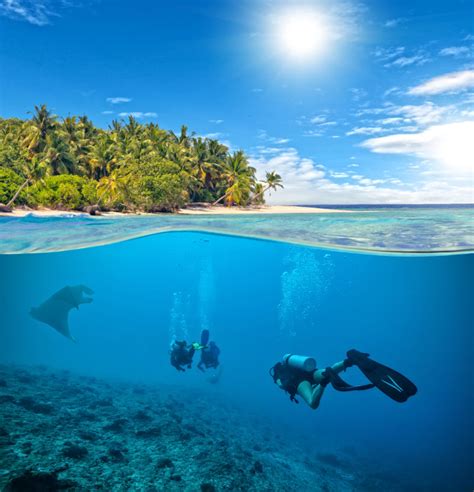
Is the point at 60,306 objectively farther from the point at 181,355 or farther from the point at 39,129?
the point at 39,129

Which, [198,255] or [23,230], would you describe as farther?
[198,255]

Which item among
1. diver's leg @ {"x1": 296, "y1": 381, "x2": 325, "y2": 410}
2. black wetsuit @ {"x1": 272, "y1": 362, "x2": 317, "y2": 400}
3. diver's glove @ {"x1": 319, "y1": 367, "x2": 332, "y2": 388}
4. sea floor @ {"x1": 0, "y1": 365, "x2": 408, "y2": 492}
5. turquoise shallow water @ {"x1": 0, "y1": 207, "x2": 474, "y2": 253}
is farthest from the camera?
turquoise shallow water @ {"x1": 0, "y1": 207, "x2": 474, "y2": 253}

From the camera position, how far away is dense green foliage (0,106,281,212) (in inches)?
857

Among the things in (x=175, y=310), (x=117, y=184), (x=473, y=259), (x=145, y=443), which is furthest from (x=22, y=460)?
(x=175, y=310)

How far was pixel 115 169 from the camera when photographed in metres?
31.4

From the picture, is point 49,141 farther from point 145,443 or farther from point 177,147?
point 145,443

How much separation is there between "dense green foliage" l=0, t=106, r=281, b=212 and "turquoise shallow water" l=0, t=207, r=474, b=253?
6753 mm

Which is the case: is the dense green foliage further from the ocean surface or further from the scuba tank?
the scuba tank

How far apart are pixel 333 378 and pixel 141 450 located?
5310 millimetres

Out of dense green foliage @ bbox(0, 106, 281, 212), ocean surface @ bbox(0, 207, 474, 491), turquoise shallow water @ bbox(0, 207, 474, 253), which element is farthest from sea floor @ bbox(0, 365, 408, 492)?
dense green foliage @ bbox(0, 106, 281, 212)

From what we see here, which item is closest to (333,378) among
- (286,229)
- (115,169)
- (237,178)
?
(286,229)

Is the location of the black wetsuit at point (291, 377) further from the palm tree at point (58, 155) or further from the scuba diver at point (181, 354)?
the palm tree at point (58, 155)

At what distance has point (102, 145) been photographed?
3669cm

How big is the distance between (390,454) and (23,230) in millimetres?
20401
